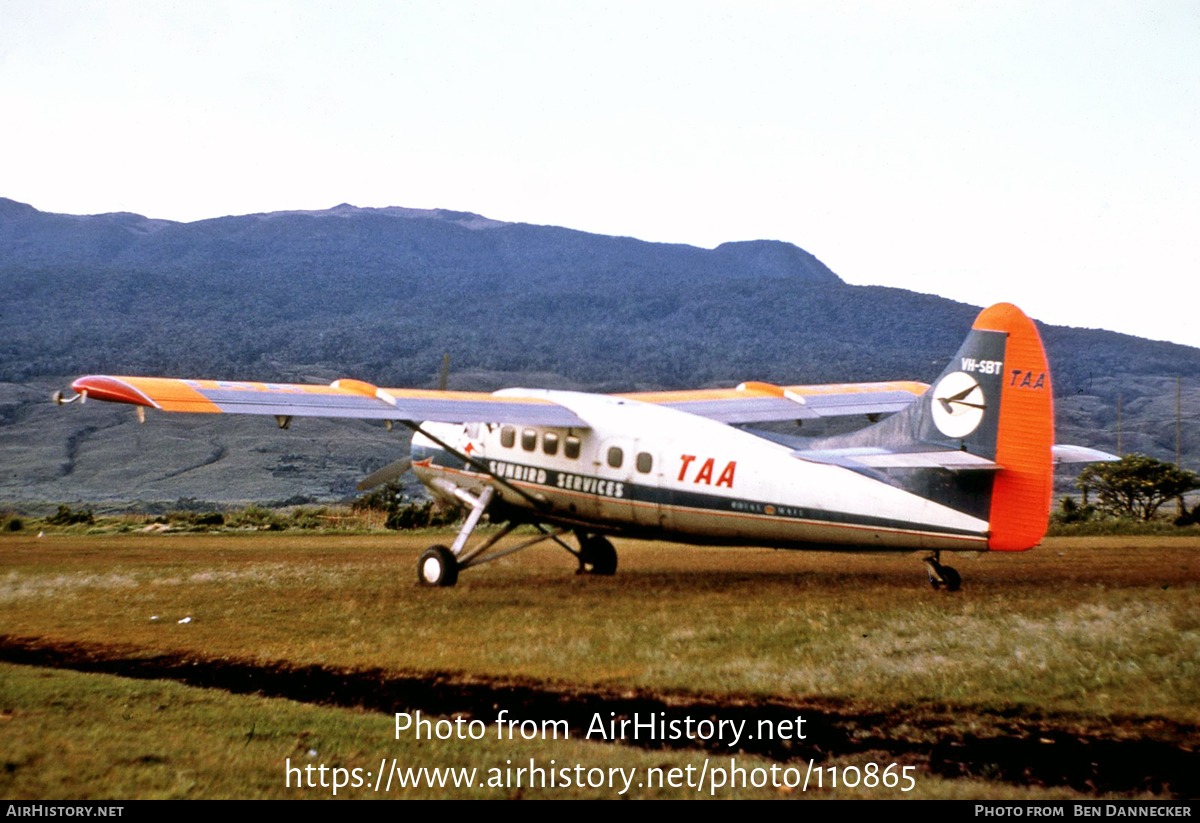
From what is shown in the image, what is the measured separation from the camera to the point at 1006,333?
1284 cm

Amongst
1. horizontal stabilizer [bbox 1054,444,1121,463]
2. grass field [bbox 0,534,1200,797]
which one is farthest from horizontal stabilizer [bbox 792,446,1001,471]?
grass field [bbox 0,534,1200,797]

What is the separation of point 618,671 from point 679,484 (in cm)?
591

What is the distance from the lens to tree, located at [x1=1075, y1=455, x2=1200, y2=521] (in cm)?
3850

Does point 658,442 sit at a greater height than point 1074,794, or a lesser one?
greater

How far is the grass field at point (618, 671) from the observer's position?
646 cm

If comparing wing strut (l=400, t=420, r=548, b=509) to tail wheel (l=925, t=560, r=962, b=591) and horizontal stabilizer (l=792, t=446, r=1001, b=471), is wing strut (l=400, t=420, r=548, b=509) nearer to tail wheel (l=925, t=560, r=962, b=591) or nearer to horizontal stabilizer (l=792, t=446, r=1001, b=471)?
horizontal stabilizer (l=792, t=446, r=1001, b=471)

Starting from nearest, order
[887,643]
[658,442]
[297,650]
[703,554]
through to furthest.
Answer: [887,643], [297,650], [658,442], [703,554]

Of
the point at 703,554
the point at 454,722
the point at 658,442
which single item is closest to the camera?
the point at 454,722

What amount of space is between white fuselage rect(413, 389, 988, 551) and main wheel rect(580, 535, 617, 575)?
4.99ft

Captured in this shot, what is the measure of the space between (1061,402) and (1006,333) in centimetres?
17504

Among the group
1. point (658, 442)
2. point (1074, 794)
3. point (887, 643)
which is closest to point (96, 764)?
point (1074, 794)

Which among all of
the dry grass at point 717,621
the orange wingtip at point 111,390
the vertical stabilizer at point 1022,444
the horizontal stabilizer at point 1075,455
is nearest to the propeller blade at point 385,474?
the dry grass at point 717,621

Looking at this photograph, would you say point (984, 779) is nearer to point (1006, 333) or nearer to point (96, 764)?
point (96, 764)
